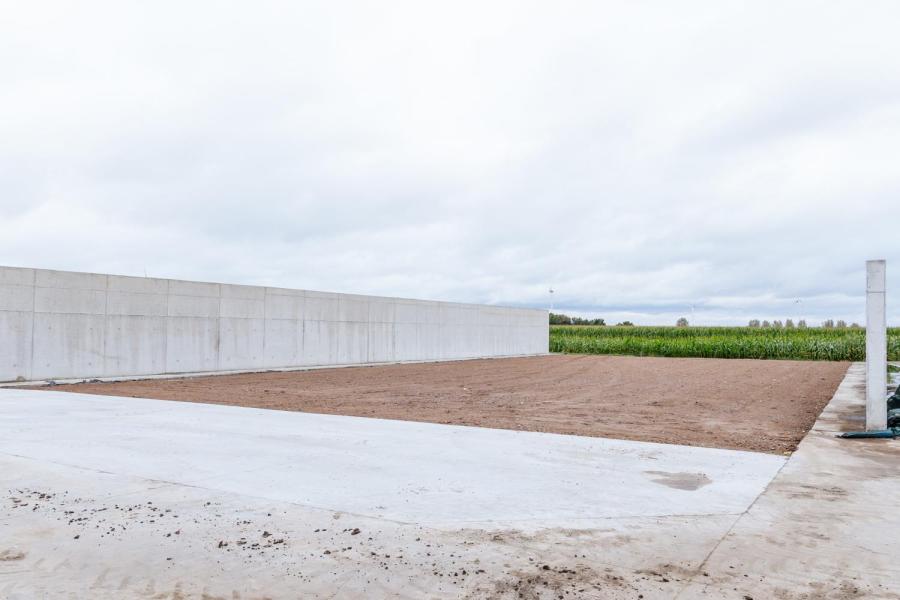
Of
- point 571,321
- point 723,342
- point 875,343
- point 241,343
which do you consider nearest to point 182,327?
point 241,343

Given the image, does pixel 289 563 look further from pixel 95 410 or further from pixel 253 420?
pixel 95 410

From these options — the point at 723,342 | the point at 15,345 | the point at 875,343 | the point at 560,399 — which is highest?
the point at 875,343

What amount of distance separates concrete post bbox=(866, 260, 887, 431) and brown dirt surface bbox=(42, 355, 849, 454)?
3.22 feet

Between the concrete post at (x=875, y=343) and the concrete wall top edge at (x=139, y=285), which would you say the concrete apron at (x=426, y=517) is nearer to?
the concrete post at (x=875, y=343)

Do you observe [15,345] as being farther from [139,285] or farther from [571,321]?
[571,321]

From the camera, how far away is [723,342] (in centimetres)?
4212

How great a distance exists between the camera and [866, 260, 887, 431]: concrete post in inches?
374

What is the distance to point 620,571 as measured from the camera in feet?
13.0

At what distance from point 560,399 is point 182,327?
469 inches

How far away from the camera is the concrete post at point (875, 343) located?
9.51 meters

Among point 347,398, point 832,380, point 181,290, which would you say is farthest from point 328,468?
point 832,380

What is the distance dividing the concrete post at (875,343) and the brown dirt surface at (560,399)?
38.6 inches

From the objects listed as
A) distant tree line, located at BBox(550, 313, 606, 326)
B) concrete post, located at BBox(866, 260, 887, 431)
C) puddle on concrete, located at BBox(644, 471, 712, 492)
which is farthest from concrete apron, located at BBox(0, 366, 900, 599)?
distant tree line, located at BBox(550, 313, 606, 326)

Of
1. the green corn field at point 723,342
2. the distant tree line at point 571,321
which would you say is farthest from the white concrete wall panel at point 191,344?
the distant tree line at point 571,321
